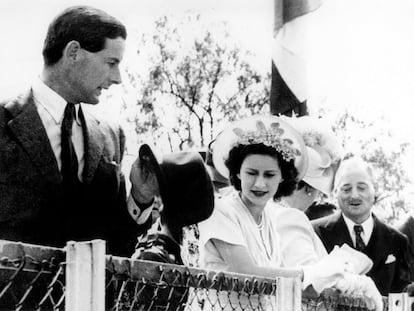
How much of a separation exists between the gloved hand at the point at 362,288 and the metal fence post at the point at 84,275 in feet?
5.62

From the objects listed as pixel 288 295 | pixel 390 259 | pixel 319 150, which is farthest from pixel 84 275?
pixel 390 259

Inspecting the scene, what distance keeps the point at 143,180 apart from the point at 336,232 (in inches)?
51.3

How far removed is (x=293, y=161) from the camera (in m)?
3.82

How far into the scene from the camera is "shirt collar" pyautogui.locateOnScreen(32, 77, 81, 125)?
2.86 m

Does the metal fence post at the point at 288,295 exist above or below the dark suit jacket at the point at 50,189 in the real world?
below

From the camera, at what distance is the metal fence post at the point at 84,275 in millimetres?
2154

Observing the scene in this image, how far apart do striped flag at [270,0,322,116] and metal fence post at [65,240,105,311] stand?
6.03 ft

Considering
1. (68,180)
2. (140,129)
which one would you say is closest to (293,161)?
(140,129)

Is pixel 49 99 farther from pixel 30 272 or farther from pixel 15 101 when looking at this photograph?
Answer: pixel 30 272

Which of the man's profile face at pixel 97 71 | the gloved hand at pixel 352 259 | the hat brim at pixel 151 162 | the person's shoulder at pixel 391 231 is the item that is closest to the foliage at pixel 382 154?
the person's shoulder at pixel 391 231

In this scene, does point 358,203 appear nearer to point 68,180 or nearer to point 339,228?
point 339,228

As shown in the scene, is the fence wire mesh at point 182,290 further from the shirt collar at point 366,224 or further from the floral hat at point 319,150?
the shirt collar at point 366,224

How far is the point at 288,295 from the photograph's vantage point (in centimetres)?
311

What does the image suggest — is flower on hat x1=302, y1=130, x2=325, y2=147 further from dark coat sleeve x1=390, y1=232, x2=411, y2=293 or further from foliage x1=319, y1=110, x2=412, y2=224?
dark coat sleeve x1=390, y1=232, x2=411, y2=293
